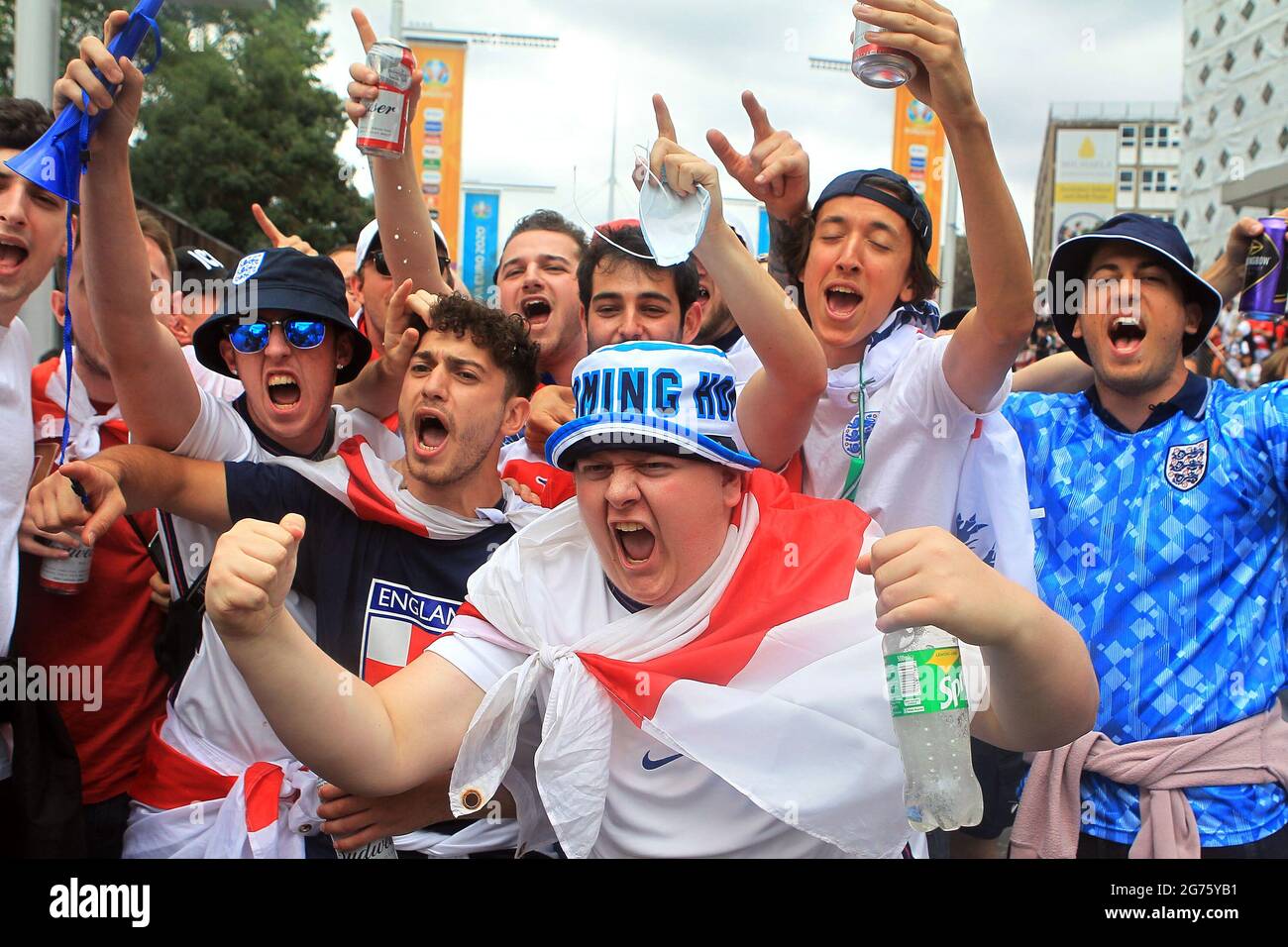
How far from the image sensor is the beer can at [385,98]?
8.80 ft

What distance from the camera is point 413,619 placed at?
231 cm

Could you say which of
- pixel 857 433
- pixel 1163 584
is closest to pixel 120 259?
pixel 857 433

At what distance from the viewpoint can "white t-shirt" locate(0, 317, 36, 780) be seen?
232cm

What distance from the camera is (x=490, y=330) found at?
2.67 m

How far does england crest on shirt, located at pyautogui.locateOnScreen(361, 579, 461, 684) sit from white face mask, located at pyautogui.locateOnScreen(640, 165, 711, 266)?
0.94 metres

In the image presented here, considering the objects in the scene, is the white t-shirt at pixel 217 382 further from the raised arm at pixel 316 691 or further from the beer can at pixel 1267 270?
the beer can at pixel 1267 270

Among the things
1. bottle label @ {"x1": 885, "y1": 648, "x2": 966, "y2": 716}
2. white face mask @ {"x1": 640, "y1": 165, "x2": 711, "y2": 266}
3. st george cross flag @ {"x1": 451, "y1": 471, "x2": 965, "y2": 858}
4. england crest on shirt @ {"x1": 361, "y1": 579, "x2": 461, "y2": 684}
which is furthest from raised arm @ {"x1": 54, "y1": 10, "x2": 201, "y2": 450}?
bottle label @ {"x1": 885, "y1": 648, "x2": 966, "y2": 716}

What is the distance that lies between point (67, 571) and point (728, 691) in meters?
1.63

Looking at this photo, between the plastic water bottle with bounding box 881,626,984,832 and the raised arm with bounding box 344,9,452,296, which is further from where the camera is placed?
the raised arm with bounding box 344,9,452,296

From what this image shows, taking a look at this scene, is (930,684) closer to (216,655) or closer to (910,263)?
(910,263)

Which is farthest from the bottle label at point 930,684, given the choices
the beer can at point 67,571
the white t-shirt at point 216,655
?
the beer can at point 67,571

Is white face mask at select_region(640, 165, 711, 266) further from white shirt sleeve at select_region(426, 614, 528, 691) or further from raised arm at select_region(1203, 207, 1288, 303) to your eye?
raised arm at select_region(1203, 207, 1288, 303)
